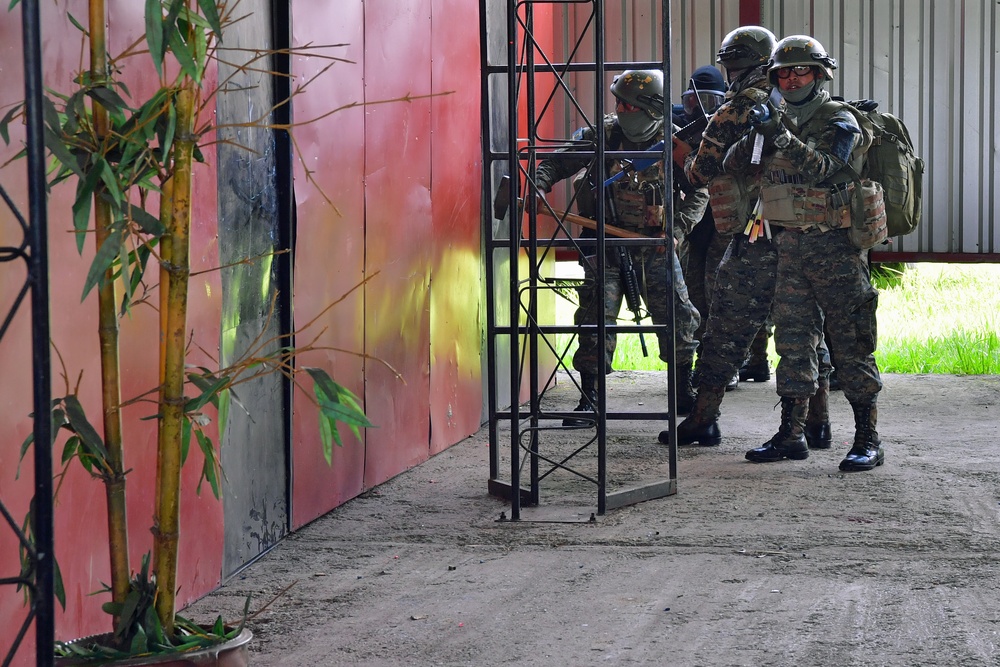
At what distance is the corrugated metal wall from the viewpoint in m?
9.05

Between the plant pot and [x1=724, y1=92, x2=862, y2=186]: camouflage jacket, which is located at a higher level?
[x1=724, y1=92, x2=862, y2=186]: camouflage jacket

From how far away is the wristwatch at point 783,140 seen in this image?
5301mm

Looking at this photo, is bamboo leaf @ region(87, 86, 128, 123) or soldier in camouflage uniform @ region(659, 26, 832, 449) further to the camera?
soldier in camouflage uniform @ region(659, 26, 832, 449)

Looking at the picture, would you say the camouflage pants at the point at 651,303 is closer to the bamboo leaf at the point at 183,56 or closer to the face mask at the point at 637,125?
the face mask at the point at 637,125

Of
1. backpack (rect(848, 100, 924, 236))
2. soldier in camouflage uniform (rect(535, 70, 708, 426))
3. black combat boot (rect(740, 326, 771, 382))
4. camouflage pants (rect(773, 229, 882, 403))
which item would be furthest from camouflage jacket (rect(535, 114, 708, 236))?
black combat boot (rect(740, 326, 771, 382))

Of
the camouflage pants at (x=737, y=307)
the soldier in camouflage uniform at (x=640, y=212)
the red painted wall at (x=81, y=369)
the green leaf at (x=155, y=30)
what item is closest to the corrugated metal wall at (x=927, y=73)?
the soldier in camouflage uniform at (x=640, y=212)

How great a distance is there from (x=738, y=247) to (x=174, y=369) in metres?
3.81

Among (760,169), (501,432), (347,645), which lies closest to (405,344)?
(501,432)

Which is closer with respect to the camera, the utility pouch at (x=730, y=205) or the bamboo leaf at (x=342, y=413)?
the bamboo leaf at (x=342, y=413)

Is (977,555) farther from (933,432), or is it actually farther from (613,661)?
(933,432)

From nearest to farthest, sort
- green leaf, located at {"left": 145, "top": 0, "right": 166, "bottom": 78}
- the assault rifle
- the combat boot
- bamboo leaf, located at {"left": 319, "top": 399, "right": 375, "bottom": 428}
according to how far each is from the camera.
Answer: green leaf, located at {"left": 145, "top": 0, "right": 166, "bottom": 78}, bamboo leaf, located at {"left": 319, "top": 399, "right": 375, "bottom": 428}, the combat boot, the assault rifle

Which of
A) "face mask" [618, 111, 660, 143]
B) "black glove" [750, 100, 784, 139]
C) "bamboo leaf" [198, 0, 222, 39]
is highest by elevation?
"face mask" [618, 111, 660, 143]

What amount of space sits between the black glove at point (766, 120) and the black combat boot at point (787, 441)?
4.26 feet

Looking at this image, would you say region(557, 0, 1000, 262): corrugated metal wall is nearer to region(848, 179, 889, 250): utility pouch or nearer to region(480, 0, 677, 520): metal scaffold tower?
region(480, 0, 677, 520): metal scaffold tower
